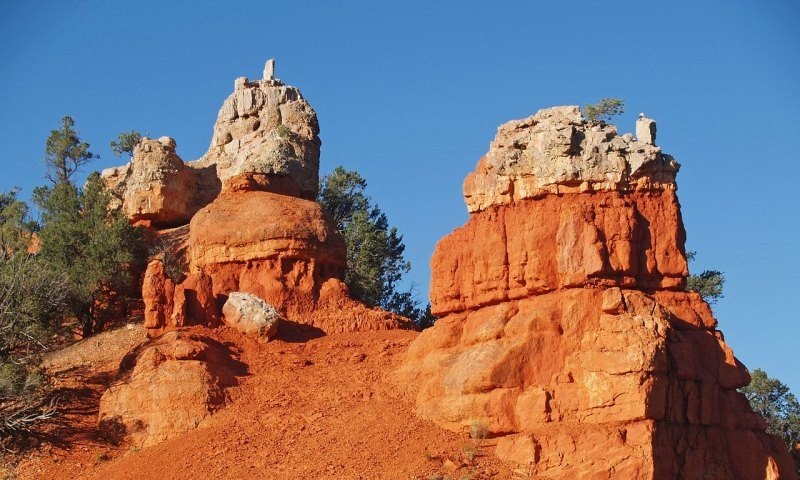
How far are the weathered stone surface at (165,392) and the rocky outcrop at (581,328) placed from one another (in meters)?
5.27

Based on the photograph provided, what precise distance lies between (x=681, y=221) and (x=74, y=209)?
24.3 m

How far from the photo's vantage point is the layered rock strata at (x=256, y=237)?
4441 cm

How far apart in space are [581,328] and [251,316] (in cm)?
1151

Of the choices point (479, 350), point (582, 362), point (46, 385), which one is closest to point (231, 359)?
point (46, 385)

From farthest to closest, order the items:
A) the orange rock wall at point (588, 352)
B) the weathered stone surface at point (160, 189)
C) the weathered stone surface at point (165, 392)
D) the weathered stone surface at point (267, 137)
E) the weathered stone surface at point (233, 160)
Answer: the weathered stone surface at point (160, 189)
the weathered stone surface at point (233, 160)
the weathered stone surface at point (267, 137)
the weathered stone surface at point (165, 392)
the orange rock wall at point (588, 352)

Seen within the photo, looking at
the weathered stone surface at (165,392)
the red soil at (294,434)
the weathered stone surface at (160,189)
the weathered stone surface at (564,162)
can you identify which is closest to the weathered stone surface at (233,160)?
the weathered stone surface at (160,189)

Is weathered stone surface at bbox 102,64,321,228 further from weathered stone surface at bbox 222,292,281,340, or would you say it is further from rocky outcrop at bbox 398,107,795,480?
rocky outcrop at bbox 398,107,795,480

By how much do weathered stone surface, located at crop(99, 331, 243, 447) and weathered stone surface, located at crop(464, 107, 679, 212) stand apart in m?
8.56

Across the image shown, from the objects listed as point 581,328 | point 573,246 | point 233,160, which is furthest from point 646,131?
point 233,160

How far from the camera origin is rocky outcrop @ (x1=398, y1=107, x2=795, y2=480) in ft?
115

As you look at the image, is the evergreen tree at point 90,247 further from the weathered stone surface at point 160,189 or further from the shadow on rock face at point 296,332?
the shadow on rock face at point 296,332

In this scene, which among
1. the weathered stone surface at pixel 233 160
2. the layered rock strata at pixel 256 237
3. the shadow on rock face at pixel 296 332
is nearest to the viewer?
the layered rock strata at pixel 256 237

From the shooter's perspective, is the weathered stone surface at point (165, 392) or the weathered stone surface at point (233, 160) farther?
the weathered stone surface at point (233, 160)

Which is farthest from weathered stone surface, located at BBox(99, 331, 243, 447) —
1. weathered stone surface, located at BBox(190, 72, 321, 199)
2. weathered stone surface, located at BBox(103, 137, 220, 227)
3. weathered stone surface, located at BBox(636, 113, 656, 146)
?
weathered stone surface, located at BBox(103, 137, 220, 227)
